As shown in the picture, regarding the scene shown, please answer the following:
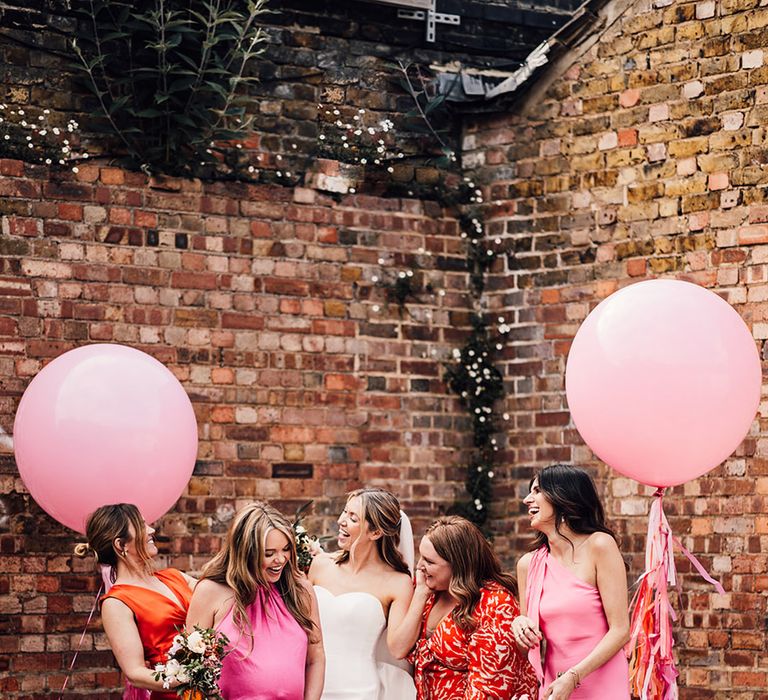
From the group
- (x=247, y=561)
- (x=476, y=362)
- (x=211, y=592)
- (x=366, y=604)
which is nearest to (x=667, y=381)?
(x=366, y=604)

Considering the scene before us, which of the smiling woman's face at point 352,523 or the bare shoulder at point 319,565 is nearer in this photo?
the smiling woman's face at point 352,523

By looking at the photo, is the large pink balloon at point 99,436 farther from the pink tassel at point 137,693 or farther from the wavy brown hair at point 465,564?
the wavy brown hair at point 465,564

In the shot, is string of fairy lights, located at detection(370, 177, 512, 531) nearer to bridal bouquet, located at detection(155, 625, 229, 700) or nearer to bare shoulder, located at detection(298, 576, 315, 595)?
bare shoulder, located at detection(298, 576, 315, 595)

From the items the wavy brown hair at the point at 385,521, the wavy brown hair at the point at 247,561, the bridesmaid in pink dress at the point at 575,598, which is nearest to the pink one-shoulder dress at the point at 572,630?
the bridesmaid in pink dress at the point at 575,598

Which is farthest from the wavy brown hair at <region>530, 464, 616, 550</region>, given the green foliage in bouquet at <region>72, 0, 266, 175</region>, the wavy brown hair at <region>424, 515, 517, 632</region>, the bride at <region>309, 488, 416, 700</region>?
the green foliage in bouquet at <region>72, 0, 266, 175</region>

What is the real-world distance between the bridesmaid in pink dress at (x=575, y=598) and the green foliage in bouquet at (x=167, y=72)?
2895 millimetres

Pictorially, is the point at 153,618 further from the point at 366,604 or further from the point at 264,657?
the point at 366,604

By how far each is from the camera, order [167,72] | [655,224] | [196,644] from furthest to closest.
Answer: [655,224] < [167,72] < [196,644]

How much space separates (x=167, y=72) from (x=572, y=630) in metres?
3.41

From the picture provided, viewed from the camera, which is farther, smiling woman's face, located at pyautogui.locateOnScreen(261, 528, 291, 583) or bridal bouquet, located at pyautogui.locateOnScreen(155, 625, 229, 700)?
smiling woman's face, located at pyautogui.locateOnScreen(261, 528, 291, 583)

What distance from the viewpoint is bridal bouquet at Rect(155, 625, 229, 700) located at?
185 inches

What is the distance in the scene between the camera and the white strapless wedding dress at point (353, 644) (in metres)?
5.41

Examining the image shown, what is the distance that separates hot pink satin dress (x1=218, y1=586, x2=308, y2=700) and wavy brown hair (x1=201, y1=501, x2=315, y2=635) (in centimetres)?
3

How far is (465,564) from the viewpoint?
5238mm
